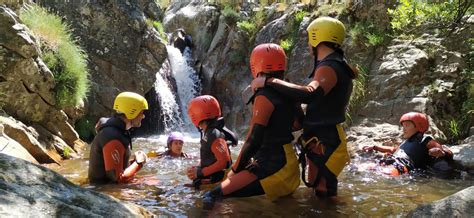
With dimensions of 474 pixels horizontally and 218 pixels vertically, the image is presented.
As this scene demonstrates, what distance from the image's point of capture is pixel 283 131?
11.7 feet

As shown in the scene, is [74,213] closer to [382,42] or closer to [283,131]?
[283,131]

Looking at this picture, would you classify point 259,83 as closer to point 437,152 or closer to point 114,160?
point 114,160

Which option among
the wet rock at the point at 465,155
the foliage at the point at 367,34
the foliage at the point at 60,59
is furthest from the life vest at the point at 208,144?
the foliage at the point at 367,34

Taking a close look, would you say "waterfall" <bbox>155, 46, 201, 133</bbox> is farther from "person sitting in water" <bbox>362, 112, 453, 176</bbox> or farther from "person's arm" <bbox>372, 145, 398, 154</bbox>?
"person sitting in water" <bbox>362, 112, 453, 176</bbox>

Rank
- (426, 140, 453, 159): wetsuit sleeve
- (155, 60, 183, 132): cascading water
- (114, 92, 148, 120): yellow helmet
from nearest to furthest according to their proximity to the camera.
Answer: (114, 92, 148, 120): yellow helmet → (426, 140, 453, 159): wetsuit sleeve → (155, 60, 183, 132): cascading water

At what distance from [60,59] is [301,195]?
5.90 metres

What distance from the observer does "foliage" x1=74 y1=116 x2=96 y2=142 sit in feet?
30.6

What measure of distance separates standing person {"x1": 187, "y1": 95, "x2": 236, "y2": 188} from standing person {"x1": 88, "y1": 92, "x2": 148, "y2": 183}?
692mm

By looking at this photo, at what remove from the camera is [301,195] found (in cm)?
411

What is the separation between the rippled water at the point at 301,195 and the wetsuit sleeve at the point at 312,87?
992 millimetres

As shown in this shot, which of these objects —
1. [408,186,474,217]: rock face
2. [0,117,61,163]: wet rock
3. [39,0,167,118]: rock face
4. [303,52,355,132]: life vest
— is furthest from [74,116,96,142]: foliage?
[408,186,474,217]: rock face

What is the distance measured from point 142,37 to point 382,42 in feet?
21.3

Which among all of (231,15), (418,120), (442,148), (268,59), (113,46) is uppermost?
(231,15)

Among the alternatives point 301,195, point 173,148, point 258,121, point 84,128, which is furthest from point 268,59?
point 84,128
